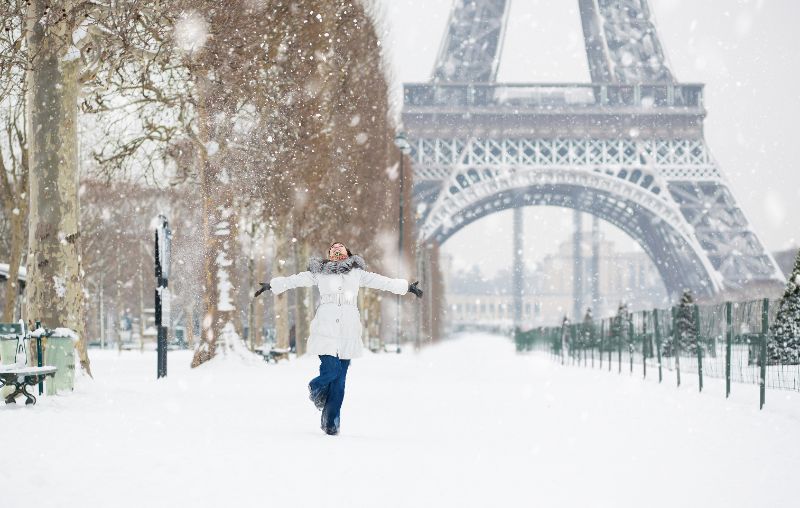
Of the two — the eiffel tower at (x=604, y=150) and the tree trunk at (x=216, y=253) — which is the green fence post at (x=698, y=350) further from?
the eiffel tower at (x=604, y=150)

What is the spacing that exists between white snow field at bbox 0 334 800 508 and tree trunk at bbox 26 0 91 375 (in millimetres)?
1090

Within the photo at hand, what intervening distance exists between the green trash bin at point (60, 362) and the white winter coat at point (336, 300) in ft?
12.4

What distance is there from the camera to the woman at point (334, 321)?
368 inches

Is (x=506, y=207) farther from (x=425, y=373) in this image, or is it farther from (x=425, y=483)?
(x=425, y=483)

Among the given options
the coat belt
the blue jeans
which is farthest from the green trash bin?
the coat belt

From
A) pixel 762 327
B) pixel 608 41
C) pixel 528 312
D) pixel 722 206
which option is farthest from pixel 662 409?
pixel 528 312

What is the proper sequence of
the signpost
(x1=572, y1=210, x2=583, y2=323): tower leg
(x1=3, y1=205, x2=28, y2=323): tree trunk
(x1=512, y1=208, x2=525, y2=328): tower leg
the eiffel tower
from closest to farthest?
the signpost, (x1=3, y1=205, x2=28, y2=323): tree trunk, the eiffel tower, (x1=572, y1=210, x2=583, y2=323): tower leg, (x1=512, y1=208, x2=525, y2=328): tower leg

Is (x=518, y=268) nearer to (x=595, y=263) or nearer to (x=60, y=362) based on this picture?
(x=595, y=263)

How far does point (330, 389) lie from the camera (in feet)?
31.0

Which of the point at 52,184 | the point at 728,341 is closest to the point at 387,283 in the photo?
the point at 52,184

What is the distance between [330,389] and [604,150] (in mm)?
60329

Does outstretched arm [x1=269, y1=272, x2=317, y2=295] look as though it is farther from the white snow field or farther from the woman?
the white snow field

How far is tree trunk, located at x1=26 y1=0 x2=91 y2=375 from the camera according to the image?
42.5 feet

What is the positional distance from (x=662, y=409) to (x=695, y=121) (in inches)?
2210
